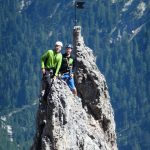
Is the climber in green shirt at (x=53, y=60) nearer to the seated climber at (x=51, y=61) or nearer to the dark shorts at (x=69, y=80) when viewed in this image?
the seated climber at (x=51, y=61)

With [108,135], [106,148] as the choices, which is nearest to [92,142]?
[106,148]

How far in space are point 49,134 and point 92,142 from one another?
2.30 meters

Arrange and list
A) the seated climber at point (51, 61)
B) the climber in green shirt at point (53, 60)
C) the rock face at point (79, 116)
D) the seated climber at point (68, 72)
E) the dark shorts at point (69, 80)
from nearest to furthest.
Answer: the rock face at point (79, 116)
the seated climber at point (51, 61)
the climber in green shirt at point (53, 60)
the dark shorts at point (69, 80)
the seated climber at point (68, 72)

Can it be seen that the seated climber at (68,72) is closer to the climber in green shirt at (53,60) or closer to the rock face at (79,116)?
the rock face at (79,116)

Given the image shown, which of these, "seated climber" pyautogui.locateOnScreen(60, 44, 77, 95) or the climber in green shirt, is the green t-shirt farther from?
"seated climber" pyautogui.locateOnScreen(60, 44, 77, 95)

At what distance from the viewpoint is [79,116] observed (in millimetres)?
30031

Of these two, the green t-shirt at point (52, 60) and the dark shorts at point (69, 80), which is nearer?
the green t-shirt at point (52, 60)

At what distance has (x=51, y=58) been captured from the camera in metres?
30.7

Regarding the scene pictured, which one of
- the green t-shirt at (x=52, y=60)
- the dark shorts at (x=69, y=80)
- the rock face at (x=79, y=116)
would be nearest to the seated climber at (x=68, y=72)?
the dark shorts at (x=69, y=80)

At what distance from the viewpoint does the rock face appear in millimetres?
28250

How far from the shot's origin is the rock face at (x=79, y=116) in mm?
28250

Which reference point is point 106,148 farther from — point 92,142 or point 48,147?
point 48,147

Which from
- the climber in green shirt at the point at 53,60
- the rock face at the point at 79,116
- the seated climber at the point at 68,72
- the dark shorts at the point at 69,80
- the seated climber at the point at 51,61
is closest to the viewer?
the rock face at the point at 79,116

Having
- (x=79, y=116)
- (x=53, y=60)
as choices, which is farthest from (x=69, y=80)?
(x=79, y=116)
